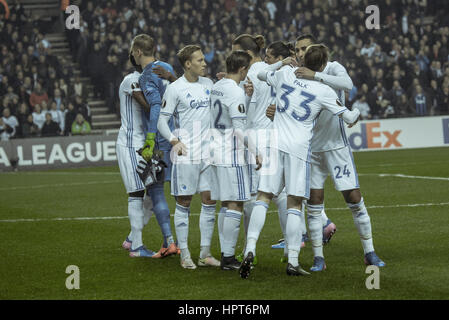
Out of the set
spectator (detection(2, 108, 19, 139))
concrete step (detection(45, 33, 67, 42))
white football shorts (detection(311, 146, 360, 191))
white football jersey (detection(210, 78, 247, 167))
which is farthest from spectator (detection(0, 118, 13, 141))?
white football shorts (detection(311, 146, 360, 191))

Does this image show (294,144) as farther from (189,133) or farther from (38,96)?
(38,96)

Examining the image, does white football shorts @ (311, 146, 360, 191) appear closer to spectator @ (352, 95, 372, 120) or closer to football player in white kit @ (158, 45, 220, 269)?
football player in white kit @ (158, 45, 220, 269)

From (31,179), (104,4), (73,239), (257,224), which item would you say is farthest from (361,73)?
(257,224)

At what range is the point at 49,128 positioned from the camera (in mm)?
22391

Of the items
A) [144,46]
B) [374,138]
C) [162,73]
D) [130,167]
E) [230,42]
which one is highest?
[230,42]

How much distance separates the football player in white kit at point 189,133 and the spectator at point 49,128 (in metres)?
15.3

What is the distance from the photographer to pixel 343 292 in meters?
6.26

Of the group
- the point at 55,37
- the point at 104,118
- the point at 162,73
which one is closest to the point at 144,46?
the point at 162,73

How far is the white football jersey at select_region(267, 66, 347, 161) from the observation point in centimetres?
700

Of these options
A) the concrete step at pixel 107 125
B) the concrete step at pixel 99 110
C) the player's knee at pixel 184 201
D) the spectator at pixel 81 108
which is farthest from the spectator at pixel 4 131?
the player's knee at pixel 184 201

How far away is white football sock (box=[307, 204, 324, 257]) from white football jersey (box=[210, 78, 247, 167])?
80 centimetres

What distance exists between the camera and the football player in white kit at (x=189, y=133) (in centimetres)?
742

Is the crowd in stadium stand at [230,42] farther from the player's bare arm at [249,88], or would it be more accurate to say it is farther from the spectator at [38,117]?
the player's bare arm at [249,88]

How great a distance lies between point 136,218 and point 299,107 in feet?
7.89
